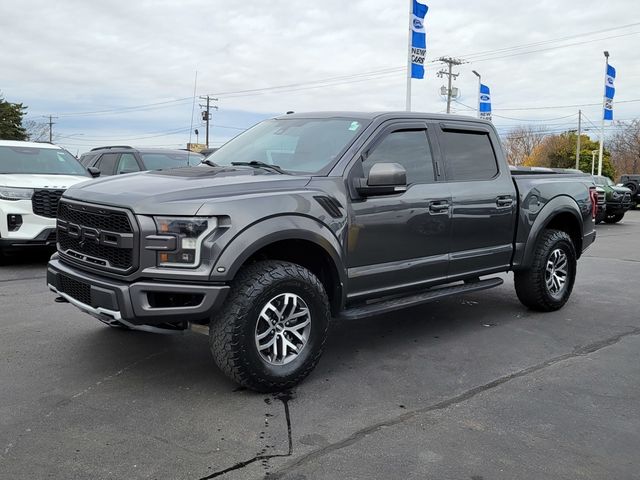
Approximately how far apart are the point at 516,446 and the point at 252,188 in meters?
2.19

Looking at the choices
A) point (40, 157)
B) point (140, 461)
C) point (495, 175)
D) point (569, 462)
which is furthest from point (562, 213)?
point (40, 157)

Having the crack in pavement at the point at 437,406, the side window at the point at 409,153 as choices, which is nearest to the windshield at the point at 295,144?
the side window at the point at 409,153

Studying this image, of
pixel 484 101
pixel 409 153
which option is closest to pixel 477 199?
pixel 409 153

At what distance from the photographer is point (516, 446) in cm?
330

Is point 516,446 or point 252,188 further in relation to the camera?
point 252,188

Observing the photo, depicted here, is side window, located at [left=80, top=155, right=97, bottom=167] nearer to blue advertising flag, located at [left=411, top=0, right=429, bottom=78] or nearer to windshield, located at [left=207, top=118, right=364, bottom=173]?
windshield, located at [left=207, top=118, right=364, bottom=173]

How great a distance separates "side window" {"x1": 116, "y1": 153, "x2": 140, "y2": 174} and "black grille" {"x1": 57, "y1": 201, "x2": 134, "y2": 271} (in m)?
7.40

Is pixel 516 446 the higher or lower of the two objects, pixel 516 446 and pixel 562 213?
the lower

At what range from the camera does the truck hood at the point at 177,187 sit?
11.8 feet

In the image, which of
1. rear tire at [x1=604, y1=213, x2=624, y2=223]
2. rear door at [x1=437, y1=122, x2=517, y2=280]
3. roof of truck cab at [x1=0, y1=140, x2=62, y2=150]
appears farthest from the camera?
rear tire at [x1=604, y1=213, x2=624, y2=223]

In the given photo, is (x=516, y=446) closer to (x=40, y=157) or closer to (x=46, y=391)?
(x=46, y=391)

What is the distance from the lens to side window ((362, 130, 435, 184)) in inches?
186

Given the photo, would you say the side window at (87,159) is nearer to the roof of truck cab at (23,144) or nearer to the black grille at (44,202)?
the roof of truck cab at (23,144)

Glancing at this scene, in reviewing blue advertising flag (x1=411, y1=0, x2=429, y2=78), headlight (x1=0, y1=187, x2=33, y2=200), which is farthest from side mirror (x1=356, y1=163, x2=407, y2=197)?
blue advertising flag (x1=411, y1=0, x2=429, y2=78)
